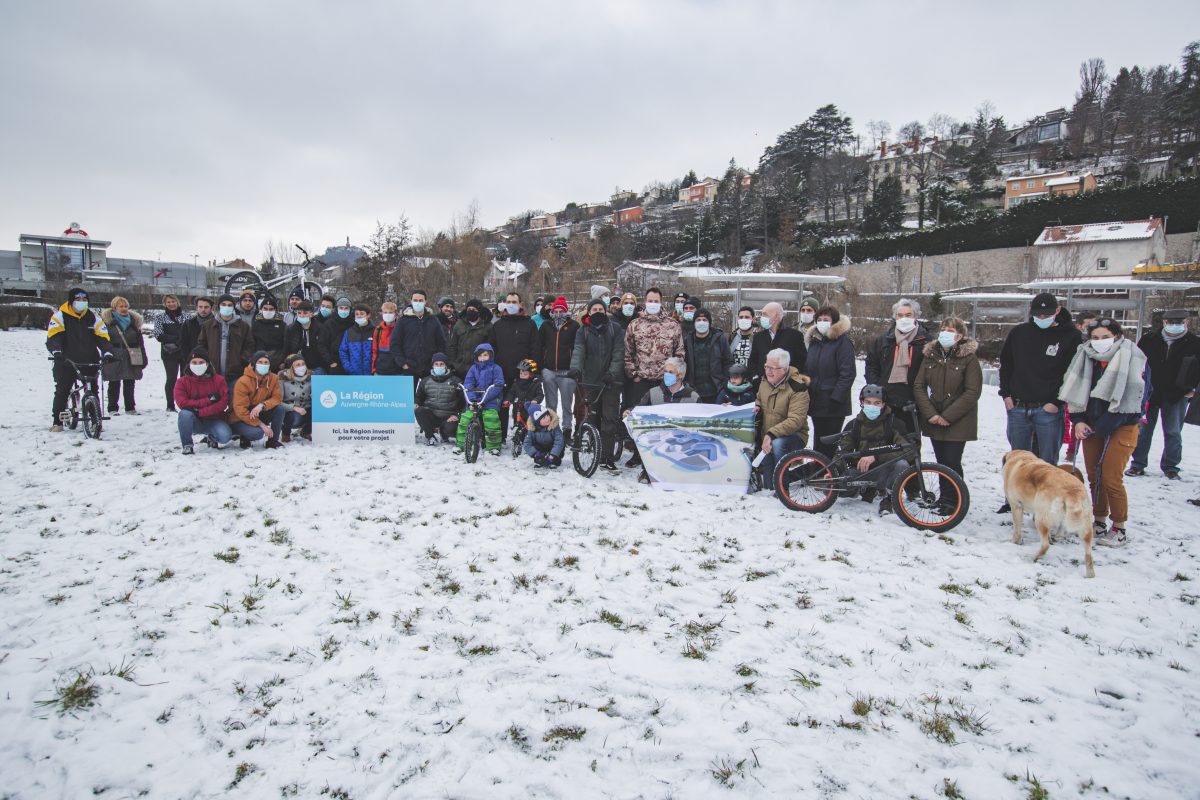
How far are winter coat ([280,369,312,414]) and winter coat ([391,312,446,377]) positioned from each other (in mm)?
1353

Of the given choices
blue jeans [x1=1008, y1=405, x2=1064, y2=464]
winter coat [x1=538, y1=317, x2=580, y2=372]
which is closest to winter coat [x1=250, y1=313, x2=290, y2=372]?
winter coat [x1=538, y1=317, x2=580, y2=372]

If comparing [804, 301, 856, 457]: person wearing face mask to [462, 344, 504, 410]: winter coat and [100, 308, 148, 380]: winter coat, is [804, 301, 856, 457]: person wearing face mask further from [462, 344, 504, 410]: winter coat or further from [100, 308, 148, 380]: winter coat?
[100, 308, 148, 380]: winter coat

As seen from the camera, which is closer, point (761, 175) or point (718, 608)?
point (718, 608)

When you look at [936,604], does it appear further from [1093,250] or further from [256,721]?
[1093,250]

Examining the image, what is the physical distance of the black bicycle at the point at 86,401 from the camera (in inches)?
320

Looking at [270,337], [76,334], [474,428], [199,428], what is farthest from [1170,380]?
[76,334]

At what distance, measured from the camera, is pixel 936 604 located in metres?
4.00

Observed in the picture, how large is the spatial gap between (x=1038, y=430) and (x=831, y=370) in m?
1.97

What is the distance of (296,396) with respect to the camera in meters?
8.43

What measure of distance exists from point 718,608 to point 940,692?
4.32ft

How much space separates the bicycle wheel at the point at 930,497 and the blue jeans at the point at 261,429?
776cm

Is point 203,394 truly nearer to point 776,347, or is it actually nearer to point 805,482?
point 776,347

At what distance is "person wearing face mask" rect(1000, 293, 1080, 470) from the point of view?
5.54 m

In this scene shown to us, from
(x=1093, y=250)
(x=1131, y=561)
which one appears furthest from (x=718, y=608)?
(x=1093, y=250)
